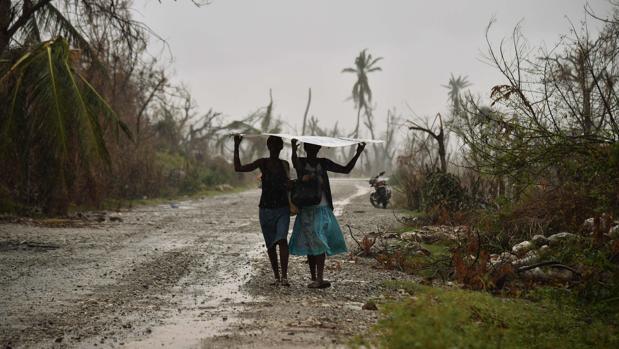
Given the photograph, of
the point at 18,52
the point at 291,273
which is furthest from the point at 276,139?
the point at 18,52

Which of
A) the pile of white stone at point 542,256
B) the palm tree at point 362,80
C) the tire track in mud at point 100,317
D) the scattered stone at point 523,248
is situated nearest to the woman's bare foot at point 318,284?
the tire track in mud at point 100,317

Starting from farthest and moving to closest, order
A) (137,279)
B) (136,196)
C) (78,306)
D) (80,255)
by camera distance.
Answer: (136,196) → (80,255) → (137,279) → (78,306)

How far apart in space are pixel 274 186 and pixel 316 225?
691 millimetres

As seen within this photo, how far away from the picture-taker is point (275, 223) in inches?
303

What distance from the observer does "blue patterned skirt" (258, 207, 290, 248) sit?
7.63 metres

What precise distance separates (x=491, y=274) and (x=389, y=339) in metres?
3.56

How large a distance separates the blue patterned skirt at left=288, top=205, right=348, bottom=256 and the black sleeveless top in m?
0.28

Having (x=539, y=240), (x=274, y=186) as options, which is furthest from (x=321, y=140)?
(x=539, y=240)

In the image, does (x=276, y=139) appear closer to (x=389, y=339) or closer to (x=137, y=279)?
(x=137, y=279)

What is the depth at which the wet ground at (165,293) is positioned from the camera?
5430 millimetres

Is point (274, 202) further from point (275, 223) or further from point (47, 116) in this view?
point (47, 116)

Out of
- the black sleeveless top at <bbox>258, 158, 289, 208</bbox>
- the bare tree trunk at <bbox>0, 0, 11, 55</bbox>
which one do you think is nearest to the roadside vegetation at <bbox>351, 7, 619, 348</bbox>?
the black sleeveless top at <bbox>258, 158, 289, 208</bbox>

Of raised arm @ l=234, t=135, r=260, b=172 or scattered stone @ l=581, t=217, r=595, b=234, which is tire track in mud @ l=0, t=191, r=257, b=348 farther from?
scattered stone @ l=581, t=217, r=595, b=234

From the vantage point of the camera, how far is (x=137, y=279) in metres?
8.31
